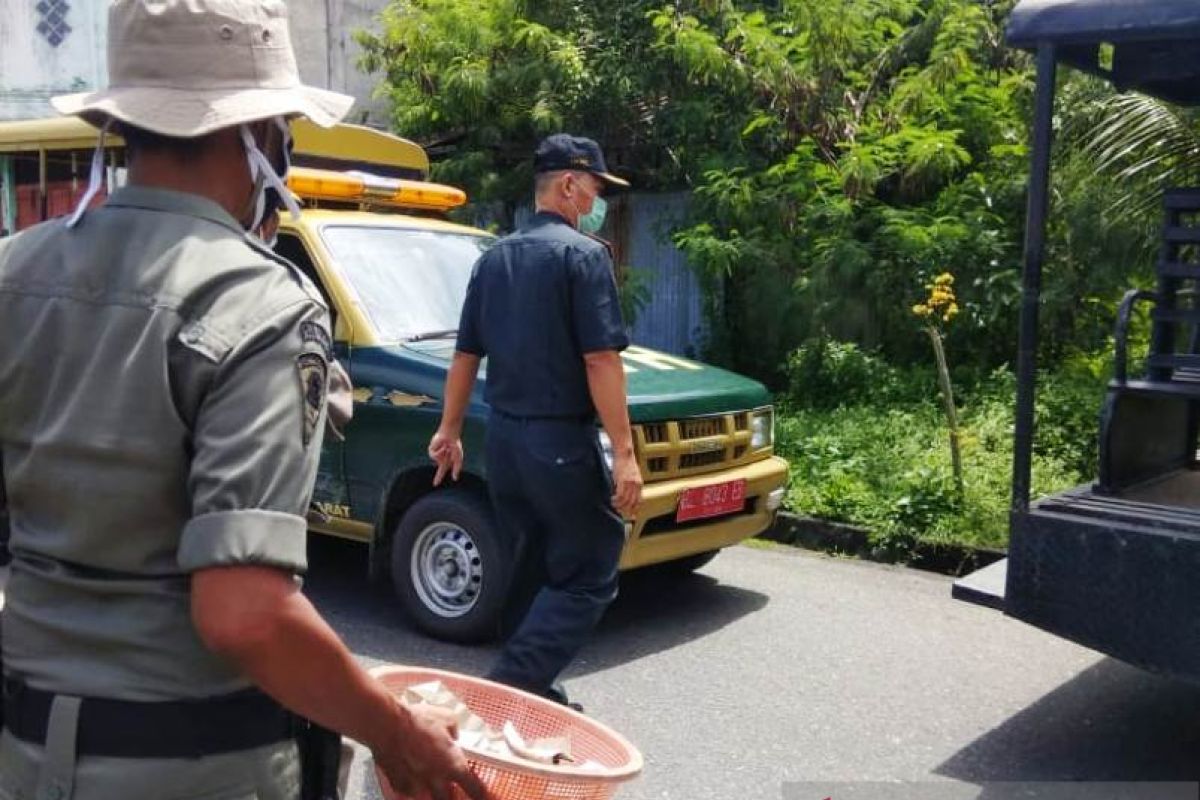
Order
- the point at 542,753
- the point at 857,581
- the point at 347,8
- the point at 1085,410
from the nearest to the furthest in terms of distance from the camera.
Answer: the point at 542,753 < the point at 857,581 < the point at 1085,410 < the point at 347,8


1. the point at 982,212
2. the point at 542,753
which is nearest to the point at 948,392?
the point at 982,212

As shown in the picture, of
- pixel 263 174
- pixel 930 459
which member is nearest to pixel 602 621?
pixel 930 459

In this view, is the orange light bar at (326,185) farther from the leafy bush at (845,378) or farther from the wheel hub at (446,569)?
the leafy bush at (845,378)

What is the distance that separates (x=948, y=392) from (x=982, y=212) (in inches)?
103

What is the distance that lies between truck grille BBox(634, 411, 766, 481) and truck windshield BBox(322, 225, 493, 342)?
1.21 m

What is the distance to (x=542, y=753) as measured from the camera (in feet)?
8.45

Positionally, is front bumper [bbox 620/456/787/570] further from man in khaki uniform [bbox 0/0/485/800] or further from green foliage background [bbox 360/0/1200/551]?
man in khaki uniform [bbox 0/0/485/800]

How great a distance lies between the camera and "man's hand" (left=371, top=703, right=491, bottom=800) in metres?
1.71

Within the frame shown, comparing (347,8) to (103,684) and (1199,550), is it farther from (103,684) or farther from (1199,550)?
(103,684)

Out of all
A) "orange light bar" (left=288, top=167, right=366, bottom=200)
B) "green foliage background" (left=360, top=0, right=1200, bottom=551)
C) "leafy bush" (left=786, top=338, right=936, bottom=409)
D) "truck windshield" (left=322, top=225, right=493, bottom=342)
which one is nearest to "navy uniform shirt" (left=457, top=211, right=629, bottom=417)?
"truck windshield" (left=322, top=225, right=493, bottom=342)

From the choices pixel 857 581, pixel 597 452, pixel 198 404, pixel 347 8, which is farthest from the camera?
pixel 347 8

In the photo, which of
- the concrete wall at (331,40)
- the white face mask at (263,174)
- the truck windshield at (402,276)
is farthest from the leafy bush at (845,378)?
the concrete wall at (331,40)

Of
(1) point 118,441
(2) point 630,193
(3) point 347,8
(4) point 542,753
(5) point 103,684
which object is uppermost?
(3) point 347,8

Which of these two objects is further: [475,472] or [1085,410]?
[1085,410]
